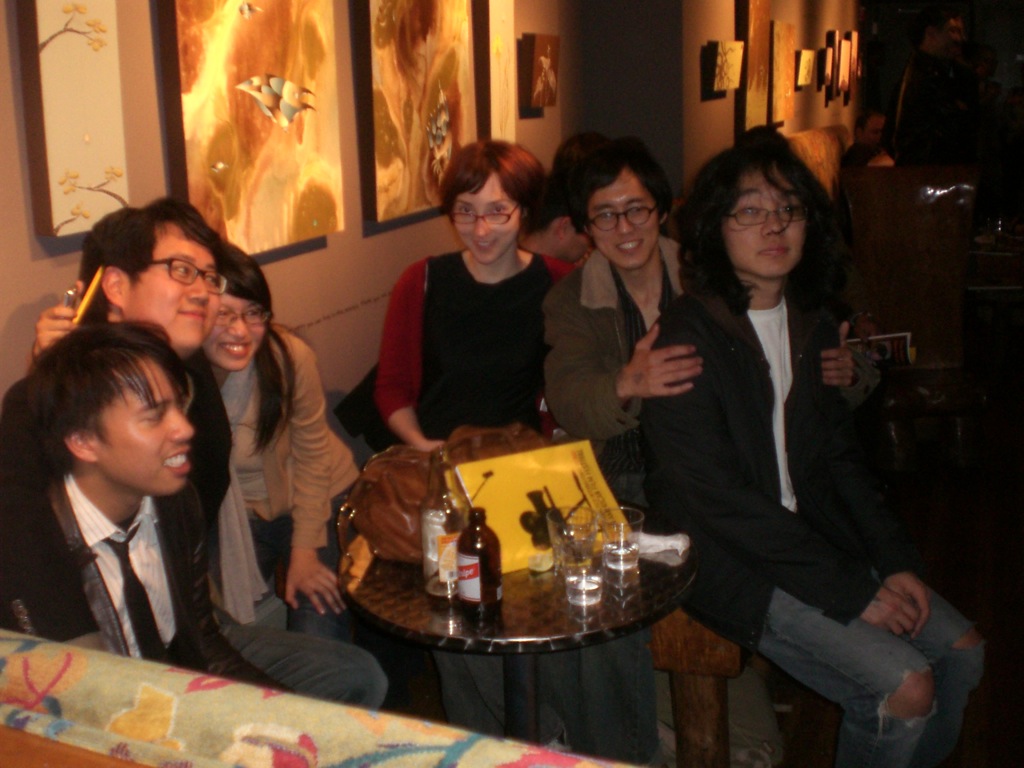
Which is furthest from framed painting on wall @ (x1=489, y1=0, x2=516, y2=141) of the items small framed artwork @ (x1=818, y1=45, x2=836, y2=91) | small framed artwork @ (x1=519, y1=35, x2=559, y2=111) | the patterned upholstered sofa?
small framed artwork @ (x1=818, y1=45, x2=836, y2=91)

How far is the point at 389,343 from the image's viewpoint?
2.89 metres

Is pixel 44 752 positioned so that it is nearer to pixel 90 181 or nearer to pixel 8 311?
pixel 8 311

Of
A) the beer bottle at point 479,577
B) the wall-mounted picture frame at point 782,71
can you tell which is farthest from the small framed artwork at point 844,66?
the beer bottle at point 479,577

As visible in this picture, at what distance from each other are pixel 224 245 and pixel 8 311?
46 centimetres

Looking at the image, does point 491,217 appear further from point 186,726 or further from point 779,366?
point 186,726

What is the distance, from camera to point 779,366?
7.32 feet

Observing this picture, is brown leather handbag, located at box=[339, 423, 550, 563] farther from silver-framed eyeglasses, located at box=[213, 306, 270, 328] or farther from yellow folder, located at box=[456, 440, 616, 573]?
silver-framed eyeglasses, located at box=[213, 306, 270, 328]

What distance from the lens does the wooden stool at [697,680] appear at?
2.26 metres

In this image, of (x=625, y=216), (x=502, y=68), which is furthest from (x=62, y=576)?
(x=502, y=68)

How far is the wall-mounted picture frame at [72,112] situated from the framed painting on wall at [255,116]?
7.9 inches

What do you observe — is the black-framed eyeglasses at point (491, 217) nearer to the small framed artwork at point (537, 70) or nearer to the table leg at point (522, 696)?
the table leg at point (522, 696)

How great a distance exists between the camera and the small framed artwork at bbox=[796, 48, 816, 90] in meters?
8.77

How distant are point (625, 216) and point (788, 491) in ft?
2.50

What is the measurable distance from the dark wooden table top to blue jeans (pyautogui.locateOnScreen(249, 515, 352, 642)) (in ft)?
1.68
